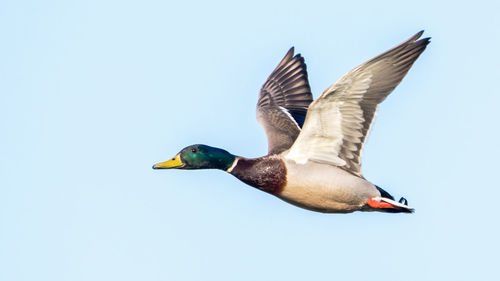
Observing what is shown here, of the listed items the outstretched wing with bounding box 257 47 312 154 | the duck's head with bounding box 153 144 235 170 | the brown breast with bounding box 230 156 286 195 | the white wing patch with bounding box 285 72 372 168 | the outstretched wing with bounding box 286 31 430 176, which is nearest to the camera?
the outstretched wing with bounding box 286 31 430 176

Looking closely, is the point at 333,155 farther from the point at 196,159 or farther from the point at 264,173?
the point at 196,159

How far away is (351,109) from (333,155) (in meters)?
0.74

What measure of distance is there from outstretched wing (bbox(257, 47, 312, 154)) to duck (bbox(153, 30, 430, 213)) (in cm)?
82

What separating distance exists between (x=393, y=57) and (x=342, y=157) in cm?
152

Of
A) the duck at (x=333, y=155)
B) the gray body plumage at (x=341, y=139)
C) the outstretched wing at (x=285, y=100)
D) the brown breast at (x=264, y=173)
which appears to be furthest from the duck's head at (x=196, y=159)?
the outstretched wing at (x=285, y=100)

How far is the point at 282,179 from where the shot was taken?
10.9 metres

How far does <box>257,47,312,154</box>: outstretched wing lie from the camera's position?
1284 cm

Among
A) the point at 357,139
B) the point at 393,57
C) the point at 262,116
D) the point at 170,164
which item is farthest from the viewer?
the point at 262,116

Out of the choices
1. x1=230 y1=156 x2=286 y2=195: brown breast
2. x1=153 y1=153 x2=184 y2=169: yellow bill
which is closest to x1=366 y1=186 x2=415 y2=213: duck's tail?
x1=230 y1=156 x2=286 y2=195: brown breast

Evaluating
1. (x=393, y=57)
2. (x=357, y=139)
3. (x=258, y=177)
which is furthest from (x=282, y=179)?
(x=393, y=57)

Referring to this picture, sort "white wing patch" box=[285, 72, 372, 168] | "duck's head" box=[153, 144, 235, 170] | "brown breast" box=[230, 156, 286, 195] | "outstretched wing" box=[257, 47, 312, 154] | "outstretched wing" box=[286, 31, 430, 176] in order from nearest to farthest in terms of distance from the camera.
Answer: "outstretched wing" box=[286, 31, 430, 176], "white wing patch" box=[285, 72, 372, 168], "brown breast" box=[230, 156, 286, 195], "duck's head" box=[153, 144, 235, 170], "outstretched wing" box=[257, 47, 312, 154]

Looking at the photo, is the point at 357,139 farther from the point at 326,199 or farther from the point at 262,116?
the point at 262,116

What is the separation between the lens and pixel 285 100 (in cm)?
1426

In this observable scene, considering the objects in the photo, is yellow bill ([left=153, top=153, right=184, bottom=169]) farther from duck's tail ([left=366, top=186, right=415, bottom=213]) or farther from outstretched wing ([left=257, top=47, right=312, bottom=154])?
duck's tail ([left=366, top=186, right=415, bottom=213])
